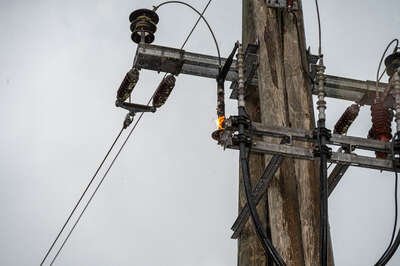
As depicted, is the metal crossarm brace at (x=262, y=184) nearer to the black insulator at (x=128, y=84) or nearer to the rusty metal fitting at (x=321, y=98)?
the rusty metal fitting at (x=321, y=98)

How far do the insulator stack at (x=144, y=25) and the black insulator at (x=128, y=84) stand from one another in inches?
15.7

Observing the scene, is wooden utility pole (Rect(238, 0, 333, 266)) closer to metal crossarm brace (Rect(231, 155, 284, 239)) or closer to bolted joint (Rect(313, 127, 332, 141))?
metal crossarm brace (Rect(231, 155, 284, 239))

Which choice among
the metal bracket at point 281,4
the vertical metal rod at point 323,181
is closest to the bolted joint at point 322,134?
the vertical metal rod at point 323,181

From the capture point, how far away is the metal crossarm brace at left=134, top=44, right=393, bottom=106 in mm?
7301

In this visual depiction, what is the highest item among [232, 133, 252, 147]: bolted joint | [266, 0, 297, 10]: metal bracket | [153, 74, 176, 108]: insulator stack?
[266, 0, 297, 10]: metal bracket

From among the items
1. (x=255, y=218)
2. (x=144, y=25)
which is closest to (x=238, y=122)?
(x=255, y=218)

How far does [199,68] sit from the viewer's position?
7352mm

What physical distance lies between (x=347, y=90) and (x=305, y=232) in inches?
88.2

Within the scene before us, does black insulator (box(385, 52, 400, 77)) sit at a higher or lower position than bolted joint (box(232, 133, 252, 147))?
higher

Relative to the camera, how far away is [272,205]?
594cm

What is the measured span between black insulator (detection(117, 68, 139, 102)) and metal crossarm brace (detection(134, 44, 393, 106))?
0.08 meters

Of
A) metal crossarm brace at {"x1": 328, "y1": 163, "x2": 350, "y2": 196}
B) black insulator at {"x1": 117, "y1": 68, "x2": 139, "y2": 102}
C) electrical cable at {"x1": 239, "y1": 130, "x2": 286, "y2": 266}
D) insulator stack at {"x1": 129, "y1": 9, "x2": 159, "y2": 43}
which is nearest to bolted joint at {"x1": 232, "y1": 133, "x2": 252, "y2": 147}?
electrical cable at {"x1": 239, "y1": 130, "x2": 286, "y2": 266}

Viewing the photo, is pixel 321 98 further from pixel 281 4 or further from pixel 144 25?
pixel 144 25

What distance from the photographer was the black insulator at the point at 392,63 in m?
7.39
